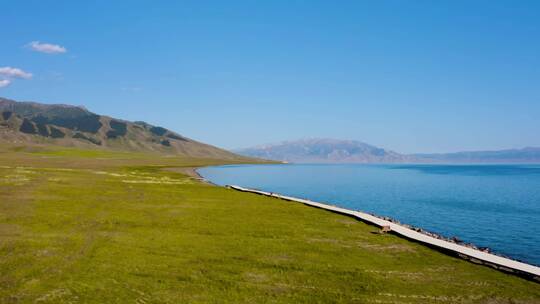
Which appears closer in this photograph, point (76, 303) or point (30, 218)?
point (76, 303)

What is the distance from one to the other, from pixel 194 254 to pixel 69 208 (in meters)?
27.2

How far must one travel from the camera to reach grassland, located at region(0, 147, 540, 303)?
2577 centimetres

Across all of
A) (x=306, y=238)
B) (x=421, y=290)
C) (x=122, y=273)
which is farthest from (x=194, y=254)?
(x=421, y=290)

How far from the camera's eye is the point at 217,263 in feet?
104

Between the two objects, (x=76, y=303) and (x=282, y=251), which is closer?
(x=76, y=303)

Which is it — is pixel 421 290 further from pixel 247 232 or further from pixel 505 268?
pixel 247 232

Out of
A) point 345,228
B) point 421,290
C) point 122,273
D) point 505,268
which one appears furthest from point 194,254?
point 505,268

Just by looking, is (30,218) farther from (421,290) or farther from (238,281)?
(421,290)

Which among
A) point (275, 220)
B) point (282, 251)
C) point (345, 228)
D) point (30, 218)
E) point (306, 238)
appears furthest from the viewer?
point (275, 220)

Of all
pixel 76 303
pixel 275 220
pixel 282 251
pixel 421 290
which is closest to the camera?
pixel 76 303

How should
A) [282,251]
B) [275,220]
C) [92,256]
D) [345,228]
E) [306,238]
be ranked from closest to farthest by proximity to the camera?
[92,256], [282,251], [306,238], [345,228], [275,220]

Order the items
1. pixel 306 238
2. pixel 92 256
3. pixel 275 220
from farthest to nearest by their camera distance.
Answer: pixel 275 220 → pixel 306 238 → pixel 92 256

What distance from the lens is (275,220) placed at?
51875 mm

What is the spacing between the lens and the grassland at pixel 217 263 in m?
25.8
